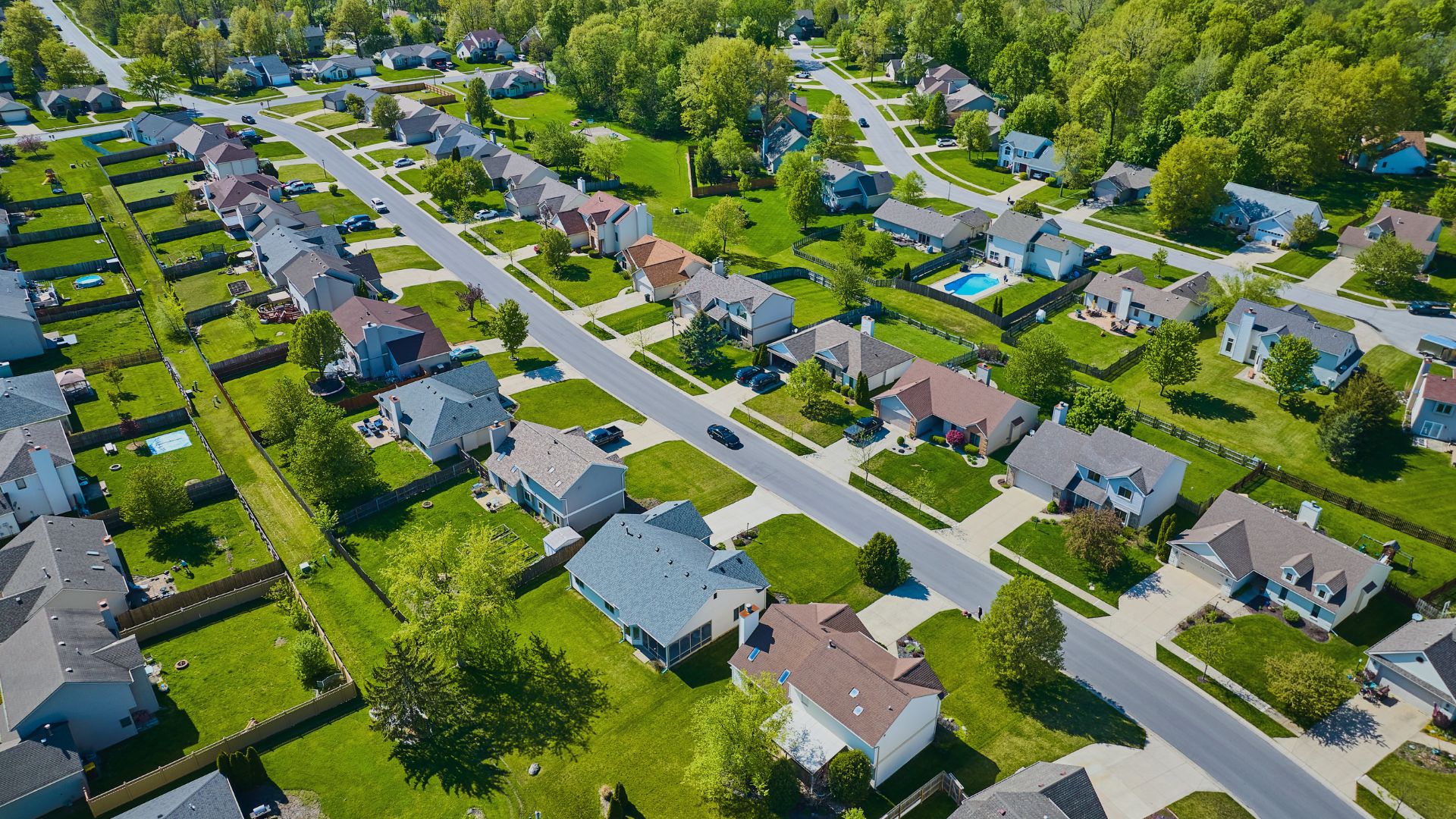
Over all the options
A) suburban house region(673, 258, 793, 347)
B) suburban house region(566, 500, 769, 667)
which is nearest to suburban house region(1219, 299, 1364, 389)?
suburban house region(673, 258, 793, 347)

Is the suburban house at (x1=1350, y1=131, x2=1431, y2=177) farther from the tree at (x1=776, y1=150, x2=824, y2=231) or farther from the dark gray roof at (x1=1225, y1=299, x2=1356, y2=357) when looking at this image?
the tree at (x1=776, y1=150, x2=824, y2=231)

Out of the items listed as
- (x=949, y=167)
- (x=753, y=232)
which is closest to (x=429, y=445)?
(x=753, y=232)

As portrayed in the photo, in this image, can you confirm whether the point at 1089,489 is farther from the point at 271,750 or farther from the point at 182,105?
the point at 182,105

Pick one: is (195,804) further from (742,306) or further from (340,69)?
(340,69)

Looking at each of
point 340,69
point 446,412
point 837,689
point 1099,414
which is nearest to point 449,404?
point 446,412

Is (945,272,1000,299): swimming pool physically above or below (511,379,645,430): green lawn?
above

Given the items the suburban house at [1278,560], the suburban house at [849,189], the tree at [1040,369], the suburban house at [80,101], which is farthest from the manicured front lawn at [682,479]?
the suburban house at [80,101]
